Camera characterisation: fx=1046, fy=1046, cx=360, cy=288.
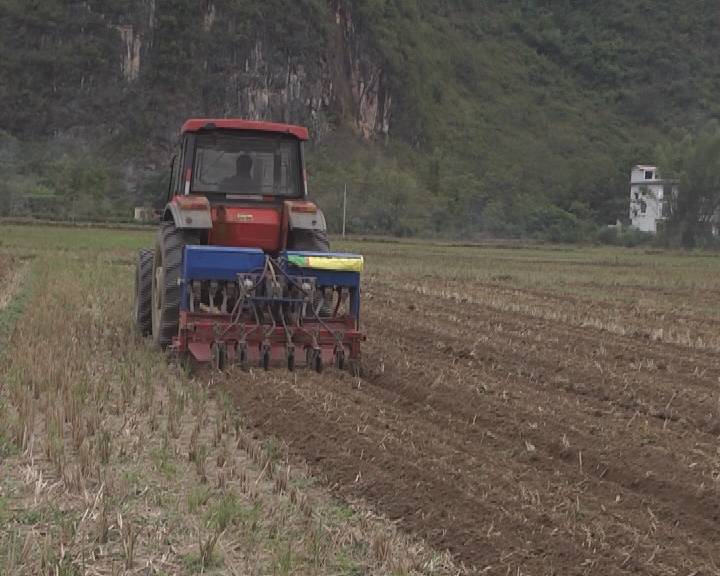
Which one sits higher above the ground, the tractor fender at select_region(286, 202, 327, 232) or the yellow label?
the tractor fender at select_region(286, 202, 327, 232)

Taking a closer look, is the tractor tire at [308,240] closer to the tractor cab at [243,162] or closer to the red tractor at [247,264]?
the red tractor at [247,264]

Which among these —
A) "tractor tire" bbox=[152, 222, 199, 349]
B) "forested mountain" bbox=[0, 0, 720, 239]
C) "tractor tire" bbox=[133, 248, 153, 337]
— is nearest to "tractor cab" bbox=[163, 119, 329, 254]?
"tractor tire" bbox=[152, 222, 199, 349]

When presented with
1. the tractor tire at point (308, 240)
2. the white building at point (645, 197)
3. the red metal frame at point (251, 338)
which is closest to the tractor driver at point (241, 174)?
the tractor tire at point (308, 240)

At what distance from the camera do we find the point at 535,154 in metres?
99.5

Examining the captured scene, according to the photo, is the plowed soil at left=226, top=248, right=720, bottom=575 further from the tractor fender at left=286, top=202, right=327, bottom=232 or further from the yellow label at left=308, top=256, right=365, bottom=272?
the tractor fender at left=286, top=202, right=327, bottom=232

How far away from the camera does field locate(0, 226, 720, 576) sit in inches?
176

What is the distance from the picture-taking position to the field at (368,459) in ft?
14.7

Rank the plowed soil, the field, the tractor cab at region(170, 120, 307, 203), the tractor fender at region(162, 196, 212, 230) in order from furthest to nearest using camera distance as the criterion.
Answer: the tractor cab at region(170, 120, 307, 203)
the tractor fender at region(162, 196, 212, 230)
the plowed soil
the field

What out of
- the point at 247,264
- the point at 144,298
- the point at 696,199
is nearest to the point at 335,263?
the point at 247,264

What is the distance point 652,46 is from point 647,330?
11049 centimetres

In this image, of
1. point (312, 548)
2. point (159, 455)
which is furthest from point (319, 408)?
point (312, 548)

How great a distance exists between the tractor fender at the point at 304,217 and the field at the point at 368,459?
1359mm

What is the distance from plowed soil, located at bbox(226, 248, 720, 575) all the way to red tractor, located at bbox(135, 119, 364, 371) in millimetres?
482

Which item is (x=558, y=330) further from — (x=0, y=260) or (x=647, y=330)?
(x=0, y=260)
